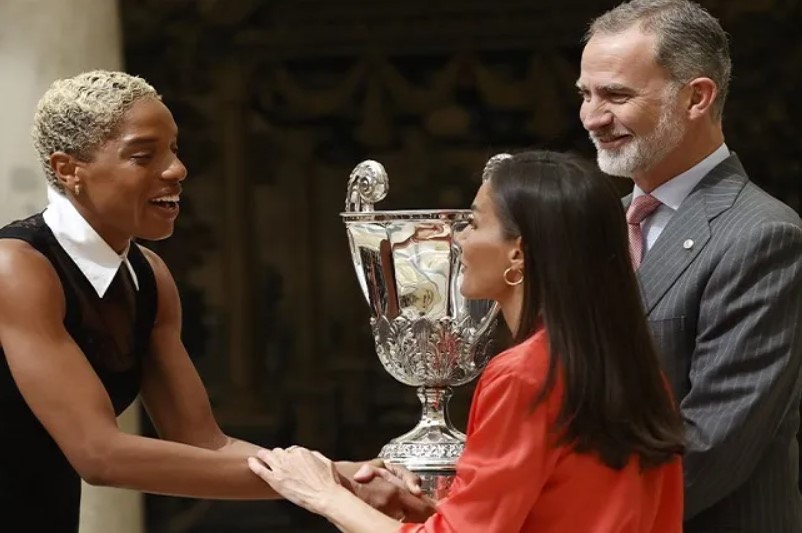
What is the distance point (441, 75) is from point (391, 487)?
3.14m

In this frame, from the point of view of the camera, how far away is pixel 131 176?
2.40 m

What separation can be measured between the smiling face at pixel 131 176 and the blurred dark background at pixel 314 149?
9.68ft

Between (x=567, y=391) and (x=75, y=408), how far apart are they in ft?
2.49

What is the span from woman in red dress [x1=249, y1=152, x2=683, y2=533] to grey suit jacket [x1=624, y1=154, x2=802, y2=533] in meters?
0.26

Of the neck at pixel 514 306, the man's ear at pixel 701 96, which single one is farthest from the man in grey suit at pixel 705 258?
the neck at pixel 514 306

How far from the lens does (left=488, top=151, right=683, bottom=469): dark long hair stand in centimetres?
192

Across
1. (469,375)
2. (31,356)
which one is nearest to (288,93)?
(469,375)

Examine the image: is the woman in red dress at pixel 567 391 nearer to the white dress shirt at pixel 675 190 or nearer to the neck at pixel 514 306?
the neck at pixel 514 306

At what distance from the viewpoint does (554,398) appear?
192cm

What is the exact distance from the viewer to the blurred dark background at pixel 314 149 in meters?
5.36

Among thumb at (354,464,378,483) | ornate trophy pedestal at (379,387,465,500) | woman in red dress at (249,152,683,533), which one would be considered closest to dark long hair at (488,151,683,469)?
woman in red dress at (249,152,683,533)

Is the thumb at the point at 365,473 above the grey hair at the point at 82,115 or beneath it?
beneath

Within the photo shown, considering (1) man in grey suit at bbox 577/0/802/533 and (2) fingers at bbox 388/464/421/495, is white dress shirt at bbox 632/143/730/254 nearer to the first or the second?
(1) man in grey suit at bbox 577/0/802/533

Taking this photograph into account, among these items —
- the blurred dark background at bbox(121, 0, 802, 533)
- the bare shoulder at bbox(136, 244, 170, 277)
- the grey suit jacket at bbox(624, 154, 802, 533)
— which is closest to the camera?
the grey suit jacket at bbox(624, 154, 802, 533)
